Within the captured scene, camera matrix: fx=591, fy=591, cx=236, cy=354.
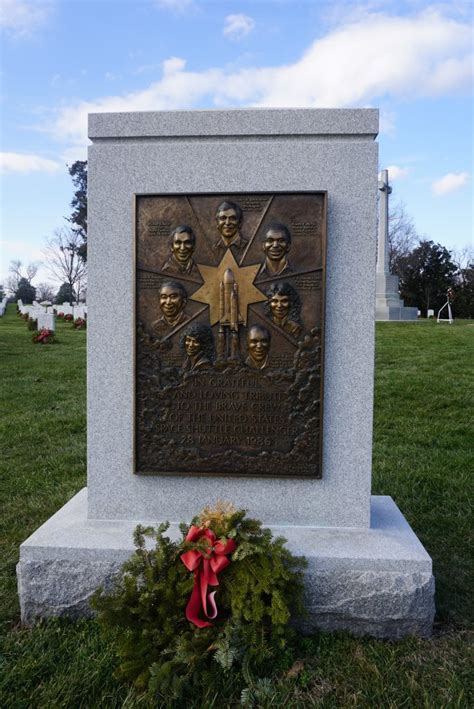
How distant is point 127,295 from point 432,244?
Answer: 43.9m

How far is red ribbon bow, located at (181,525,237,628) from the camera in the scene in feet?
9.25

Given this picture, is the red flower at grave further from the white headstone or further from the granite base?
the granite base

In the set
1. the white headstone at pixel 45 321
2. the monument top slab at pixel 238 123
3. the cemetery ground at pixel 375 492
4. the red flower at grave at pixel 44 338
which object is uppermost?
the monument top slab at pixel 238 123

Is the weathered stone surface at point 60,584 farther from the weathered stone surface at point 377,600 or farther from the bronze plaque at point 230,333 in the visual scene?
the weathered stone surface at point 377,600

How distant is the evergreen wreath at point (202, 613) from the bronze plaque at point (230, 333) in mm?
555

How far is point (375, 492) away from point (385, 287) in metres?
22.1

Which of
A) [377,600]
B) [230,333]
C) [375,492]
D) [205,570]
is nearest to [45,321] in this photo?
[375,492]

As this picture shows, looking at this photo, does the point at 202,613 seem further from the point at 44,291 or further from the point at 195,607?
the point at 44,291

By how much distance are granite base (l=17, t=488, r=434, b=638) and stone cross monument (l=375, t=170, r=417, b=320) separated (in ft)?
73.5

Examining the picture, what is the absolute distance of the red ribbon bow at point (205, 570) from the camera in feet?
9.25

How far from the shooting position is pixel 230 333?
3371 millimetres

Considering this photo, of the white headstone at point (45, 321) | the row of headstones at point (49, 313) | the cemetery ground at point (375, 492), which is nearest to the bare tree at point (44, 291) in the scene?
the row of headstones at point (49, 313)

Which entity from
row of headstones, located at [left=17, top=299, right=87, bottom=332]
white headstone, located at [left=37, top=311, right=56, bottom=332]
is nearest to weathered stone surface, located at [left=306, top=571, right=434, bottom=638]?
row of headstones, located at [left=17, top=299, right=87, bottom=332]

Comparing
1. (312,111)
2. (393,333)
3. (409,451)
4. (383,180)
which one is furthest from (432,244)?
(312,111)
